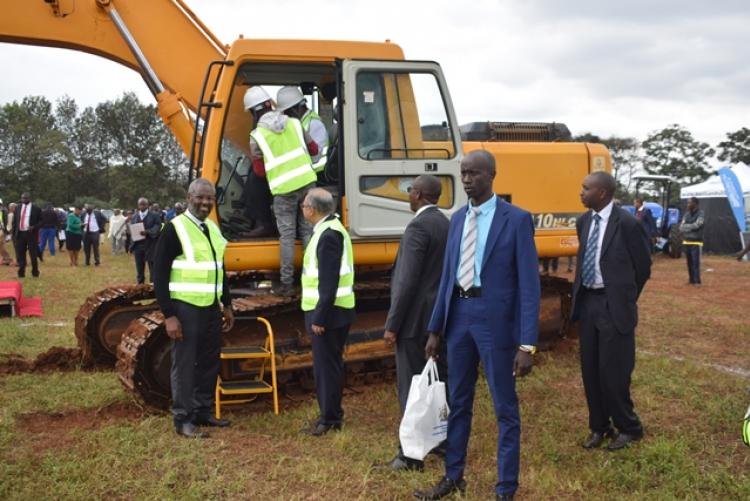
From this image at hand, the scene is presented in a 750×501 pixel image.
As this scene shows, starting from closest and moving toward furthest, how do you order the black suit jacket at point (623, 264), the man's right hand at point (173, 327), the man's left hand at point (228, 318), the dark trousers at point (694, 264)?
the black suit jacket at point (623, 264)
the man's right hand at point (173, 327)
the man's left hand at point (228, 318)
the dark trousers at point (694, 264)

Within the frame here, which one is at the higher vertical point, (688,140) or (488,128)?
(688,140)

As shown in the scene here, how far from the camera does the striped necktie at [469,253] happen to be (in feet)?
14.5

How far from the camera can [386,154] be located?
6848mm

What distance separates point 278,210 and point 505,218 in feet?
8.80

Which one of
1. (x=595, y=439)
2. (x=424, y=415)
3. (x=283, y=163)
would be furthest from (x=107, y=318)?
(x=595, y=439)

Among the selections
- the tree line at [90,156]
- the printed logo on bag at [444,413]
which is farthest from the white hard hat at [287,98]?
the tree line at [90,156]

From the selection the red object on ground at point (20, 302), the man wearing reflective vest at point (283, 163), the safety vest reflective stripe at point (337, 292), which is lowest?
the red object on ground at point (20, 302)

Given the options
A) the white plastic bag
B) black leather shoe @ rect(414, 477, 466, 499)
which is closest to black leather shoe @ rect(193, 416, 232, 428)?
the white plastic bag

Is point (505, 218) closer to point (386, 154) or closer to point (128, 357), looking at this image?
point (386, 154)

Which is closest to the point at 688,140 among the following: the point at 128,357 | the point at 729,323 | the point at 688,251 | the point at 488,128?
the point at 688,251

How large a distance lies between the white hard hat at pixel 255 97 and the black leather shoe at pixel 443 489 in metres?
3.67

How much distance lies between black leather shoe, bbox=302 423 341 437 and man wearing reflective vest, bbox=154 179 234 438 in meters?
0.84

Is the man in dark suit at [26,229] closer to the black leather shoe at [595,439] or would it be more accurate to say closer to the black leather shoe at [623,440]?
the black leather shoe at [595,439]

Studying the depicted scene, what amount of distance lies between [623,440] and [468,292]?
2.19 meters
